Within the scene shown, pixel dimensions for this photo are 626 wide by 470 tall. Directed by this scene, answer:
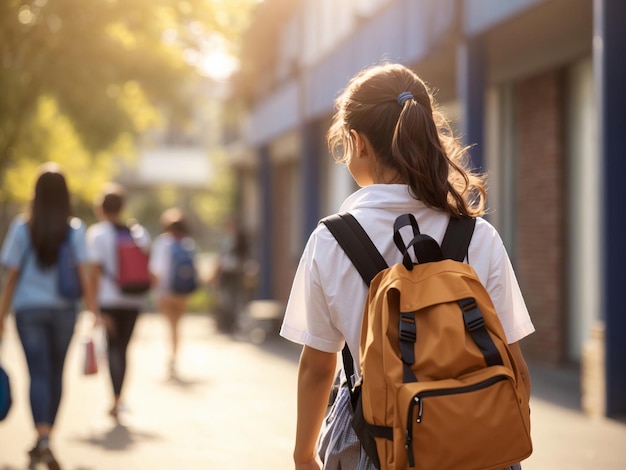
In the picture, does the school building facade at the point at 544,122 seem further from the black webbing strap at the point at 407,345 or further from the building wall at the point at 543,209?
the black webbing strap at the point at 407,345

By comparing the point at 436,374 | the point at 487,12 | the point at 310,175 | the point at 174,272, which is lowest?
the point at 174,272

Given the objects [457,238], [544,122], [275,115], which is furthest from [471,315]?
[275,115]

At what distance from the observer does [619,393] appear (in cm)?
786

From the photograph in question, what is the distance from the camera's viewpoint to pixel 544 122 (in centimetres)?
1159

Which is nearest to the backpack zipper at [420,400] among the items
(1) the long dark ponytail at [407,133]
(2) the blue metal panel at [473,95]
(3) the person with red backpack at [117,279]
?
(1) the long dark ponytail at [407,133]

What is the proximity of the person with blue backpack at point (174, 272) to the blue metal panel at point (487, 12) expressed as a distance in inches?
177

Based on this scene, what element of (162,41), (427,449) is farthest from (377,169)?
(162,41)

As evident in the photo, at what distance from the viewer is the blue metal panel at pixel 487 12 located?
29.2 feet

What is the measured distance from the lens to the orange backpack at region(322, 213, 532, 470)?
2.29 meters

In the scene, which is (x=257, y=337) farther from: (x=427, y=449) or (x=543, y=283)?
(x=427, y=449)

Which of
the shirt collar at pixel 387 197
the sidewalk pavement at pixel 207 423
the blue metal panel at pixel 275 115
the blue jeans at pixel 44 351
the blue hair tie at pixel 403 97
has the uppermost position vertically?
the blue metal panel at pixel 275 115

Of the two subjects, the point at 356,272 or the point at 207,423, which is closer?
the point at 356,272

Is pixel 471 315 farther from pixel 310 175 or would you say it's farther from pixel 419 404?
pixel 310 175

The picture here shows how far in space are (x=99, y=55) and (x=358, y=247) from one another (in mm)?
13297
